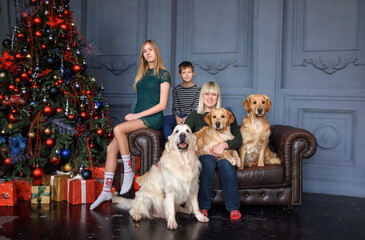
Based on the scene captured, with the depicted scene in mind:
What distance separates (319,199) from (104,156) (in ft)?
8.45

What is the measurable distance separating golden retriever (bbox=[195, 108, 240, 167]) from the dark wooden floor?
0.58 meters

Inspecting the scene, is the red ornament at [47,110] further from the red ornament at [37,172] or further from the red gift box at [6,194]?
the red gift box at [6,194]

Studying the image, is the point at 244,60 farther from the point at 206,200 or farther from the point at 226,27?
the point at 206,200

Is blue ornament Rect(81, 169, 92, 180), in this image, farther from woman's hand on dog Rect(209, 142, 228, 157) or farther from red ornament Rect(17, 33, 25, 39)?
red ornament Rect(17, 33, 25, 39)

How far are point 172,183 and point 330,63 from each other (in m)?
2.71

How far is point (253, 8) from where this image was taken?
14.5ft

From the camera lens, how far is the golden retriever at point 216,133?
3.07 metres

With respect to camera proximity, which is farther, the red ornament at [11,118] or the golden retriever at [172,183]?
the red ornament at [11,118]

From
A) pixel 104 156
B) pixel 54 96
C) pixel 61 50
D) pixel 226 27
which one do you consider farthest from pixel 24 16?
pixel 226 27

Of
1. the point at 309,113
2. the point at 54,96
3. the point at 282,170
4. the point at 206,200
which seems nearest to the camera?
the point at 206,200

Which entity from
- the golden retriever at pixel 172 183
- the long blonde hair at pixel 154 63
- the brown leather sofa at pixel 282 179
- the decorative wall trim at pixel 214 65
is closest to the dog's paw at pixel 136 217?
the golden retriever at pixel 172 183

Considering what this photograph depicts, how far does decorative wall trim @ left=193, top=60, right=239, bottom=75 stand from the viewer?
455 cm

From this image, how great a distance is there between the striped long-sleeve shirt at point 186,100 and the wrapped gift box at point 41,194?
1651 mm

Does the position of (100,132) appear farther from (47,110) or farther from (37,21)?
(37,21)
